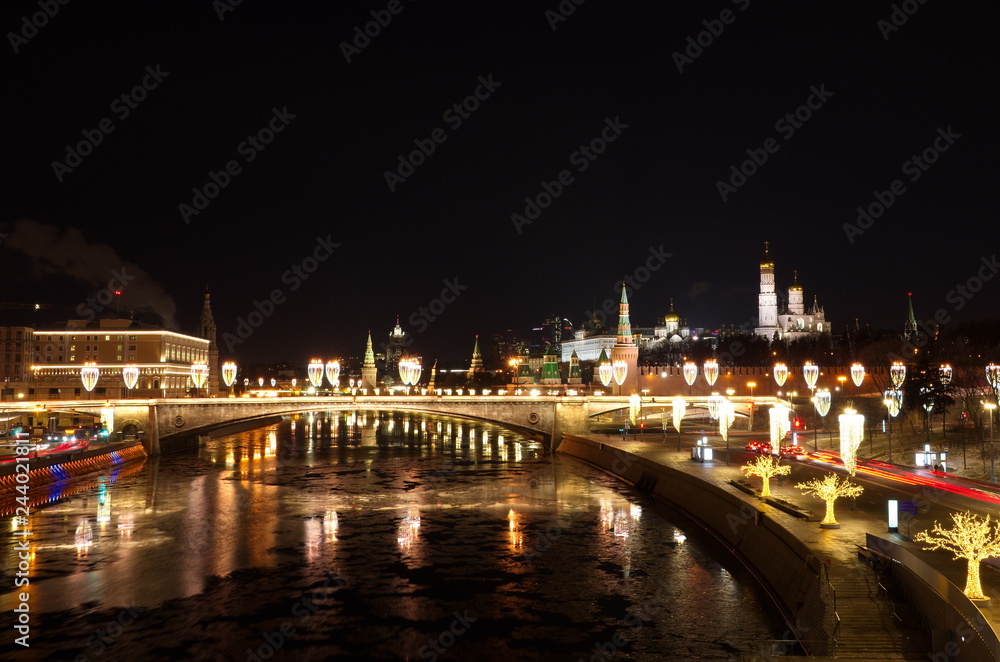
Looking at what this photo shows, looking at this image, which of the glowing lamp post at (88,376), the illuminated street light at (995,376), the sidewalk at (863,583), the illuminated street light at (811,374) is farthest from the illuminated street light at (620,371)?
the sidewalk at (863,583)

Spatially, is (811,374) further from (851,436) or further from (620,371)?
(851,436)

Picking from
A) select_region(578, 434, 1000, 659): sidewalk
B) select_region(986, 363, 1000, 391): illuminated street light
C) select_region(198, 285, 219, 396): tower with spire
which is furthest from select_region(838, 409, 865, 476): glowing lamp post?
select_region(198, 285, 219, 396): tower with spire

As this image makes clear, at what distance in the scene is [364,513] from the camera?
40562mm

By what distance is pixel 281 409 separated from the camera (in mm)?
65062

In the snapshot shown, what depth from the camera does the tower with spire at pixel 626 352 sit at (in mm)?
96375

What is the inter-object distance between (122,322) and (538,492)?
78094 mm

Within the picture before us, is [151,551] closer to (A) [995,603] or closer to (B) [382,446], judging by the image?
(A) [995,603]

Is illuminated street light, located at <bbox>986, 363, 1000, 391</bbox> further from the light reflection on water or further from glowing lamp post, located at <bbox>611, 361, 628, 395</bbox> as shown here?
glowing lamp post, located at <bbox>611, 361, 628, 395</bbox>

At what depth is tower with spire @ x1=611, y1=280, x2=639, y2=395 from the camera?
316ft

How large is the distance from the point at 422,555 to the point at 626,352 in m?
81.3

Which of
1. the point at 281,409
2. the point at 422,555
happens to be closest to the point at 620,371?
the point at 281,409

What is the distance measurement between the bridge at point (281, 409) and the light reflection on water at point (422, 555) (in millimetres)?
9449

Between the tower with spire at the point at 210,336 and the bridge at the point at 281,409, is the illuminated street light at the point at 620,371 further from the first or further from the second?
the tower with spire at the point at 210,336

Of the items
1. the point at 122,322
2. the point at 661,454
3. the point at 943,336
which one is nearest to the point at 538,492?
the point at 661,454
